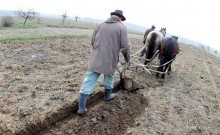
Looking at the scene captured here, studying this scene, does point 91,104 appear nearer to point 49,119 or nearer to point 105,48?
point 49,119

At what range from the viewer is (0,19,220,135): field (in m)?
5.08

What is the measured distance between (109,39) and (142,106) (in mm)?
1902

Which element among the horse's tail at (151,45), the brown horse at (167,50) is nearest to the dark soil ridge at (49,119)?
the brown horse at (167,50)

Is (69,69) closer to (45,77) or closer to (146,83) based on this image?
(45,77)

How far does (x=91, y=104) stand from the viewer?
20.1 ft

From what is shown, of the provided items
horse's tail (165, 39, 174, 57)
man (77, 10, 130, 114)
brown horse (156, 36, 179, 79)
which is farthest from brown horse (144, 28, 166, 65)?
man (77, 10, 130, 114)

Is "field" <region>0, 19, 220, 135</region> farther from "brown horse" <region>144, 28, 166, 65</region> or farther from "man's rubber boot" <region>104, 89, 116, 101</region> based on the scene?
"brown horse" <region>144, 28, 166, 65</region>

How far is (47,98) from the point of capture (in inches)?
234

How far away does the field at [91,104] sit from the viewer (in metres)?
5.08

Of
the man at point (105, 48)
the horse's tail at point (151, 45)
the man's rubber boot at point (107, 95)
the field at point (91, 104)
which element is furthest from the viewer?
the horse's tail at point (151, 45)

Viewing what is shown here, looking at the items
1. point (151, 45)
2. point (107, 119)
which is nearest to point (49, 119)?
point (107, 119)

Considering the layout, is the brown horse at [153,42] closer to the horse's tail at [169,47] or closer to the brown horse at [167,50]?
the brown horse at [167,50]

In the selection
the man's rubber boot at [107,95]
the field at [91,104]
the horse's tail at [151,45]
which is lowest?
the field at [91,104]

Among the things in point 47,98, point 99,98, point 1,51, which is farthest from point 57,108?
point 1,51
